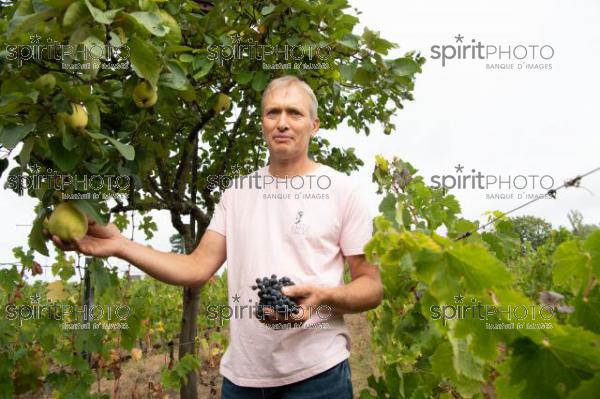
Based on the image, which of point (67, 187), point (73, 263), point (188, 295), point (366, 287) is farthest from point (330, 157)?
point (67, 187)

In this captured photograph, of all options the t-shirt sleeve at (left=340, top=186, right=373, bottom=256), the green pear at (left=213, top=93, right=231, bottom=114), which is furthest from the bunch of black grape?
the green pear at (left=213, top=93, right=231, bottom=114)

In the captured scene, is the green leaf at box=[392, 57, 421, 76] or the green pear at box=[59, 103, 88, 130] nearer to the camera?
the green pear at box=[59, 103, 88, 130]

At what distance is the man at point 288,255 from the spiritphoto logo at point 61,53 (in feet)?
2.03

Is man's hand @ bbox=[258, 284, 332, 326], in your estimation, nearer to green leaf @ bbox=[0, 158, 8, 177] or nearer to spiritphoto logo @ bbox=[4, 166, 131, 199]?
spiritphoto logo @ bbox=[4, 166, 131, 199]

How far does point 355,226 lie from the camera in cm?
191

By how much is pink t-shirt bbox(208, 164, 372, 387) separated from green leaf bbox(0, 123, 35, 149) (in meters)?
0.90

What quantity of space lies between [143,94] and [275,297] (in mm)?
815

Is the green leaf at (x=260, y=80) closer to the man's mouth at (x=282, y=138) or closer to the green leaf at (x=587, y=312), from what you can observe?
the man's mouth at (x=282, y=138)

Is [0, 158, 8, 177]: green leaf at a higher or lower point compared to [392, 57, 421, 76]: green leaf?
lower

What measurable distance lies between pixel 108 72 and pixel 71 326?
6.53ft

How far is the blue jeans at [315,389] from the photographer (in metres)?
1.77

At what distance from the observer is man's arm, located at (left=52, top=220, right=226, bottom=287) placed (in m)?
1.82

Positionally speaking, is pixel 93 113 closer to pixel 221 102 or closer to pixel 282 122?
pixel 282 122

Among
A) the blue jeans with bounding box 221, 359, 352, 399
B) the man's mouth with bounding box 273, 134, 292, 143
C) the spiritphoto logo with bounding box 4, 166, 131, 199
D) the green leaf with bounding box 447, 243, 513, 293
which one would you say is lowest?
the blue jeans with bounding box 221, 359, 352, 399
